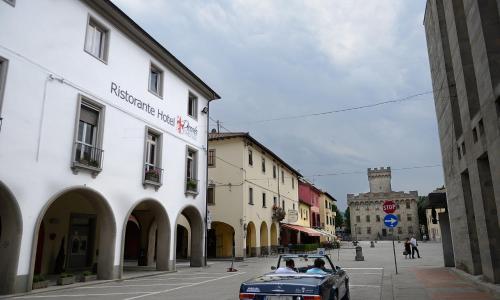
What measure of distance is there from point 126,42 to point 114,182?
6.35 meters

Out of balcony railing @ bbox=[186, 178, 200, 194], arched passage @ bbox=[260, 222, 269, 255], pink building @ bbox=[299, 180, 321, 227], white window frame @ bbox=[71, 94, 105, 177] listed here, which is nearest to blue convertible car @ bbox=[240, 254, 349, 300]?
white window frame @ bbox=[71, 94, 105, 177]

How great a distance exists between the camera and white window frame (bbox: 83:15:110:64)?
15.2 meters

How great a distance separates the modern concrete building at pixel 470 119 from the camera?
9.73 metres

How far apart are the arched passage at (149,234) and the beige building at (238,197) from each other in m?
6.61

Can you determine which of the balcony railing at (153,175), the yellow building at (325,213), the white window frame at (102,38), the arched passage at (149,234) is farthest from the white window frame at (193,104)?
the yellow building at (325,213)

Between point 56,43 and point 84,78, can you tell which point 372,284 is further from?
point 56,43

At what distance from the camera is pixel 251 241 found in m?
33.7

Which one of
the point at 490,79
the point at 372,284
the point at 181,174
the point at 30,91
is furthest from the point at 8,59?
the point at 372,284

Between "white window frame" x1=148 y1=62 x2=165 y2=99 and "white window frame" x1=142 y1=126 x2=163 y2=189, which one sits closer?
"white window frame" x1=142 y1=126 x2=163 y2=189

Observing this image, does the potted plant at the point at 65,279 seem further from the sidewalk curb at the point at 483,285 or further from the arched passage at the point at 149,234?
the sidewalk curb at the point at 483,285

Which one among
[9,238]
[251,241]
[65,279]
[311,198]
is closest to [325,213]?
[311,198]

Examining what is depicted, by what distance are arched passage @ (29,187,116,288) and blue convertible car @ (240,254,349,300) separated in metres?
9.06

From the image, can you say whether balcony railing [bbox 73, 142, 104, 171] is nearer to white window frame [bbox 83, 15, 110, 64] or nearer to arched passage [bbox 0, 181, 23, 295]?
arched passage [bbox 0, 181, 23, 295]

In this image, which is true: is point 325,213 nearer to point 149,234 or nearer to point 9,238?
point 149,234
